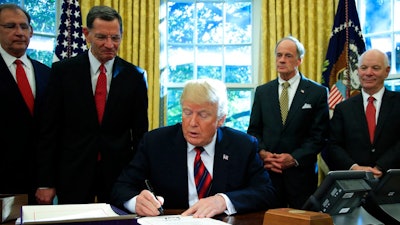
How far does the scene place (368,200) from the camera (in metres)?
2.02

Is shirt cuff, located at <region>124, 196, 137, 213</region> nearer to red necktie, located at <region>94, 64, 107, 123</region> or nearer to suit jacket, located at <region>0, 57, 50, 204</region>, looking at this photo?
red necktie, located at <region>94, 64, 107, 123</region>

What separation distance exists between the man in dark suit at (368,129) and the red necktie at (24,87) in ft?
7.16

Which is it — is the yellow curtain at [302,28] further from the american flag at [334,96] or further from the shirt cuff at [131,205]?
the shirt cuff at [131,205]

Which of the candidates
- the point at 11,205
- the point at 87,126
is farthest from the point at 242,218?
the point at 87,126

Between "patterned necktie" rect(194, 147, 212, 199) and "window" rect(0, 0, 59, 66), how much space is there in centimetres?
351

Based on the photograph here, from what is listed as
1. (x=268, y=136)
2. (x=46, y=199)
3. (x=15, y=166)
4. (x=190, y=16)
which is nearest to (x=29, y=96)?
(x=15, y=166)

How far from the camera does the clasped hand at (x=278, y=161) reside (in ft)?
11.5

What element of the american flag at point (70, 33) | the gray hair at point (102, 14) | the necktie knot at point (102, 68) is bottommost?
the necktie knot at point (102, 68)

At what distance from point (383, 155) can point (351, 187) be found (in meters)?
1.81

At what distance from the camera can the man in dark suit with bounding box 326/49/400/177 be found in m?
3.46

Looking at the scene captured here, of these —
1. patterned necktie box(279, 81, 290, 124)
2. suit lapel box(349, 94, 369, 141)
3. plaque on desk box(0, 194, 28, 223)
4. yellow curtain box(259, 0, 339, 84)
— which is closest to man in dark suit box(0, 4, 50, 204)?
plaque on desk box(0, 194, 28, 223)

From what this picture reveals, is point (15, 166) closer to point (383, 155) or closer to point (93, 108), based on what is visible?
point (93, 108)

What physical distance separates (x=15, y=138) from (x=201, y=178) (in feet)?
4.42

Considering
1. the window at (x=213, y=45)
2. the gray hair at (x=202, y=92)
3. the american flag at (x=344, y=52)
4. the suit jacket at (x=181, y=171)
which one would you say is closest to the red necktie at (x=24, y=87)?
the suit jacket at (x=181, y=171)
